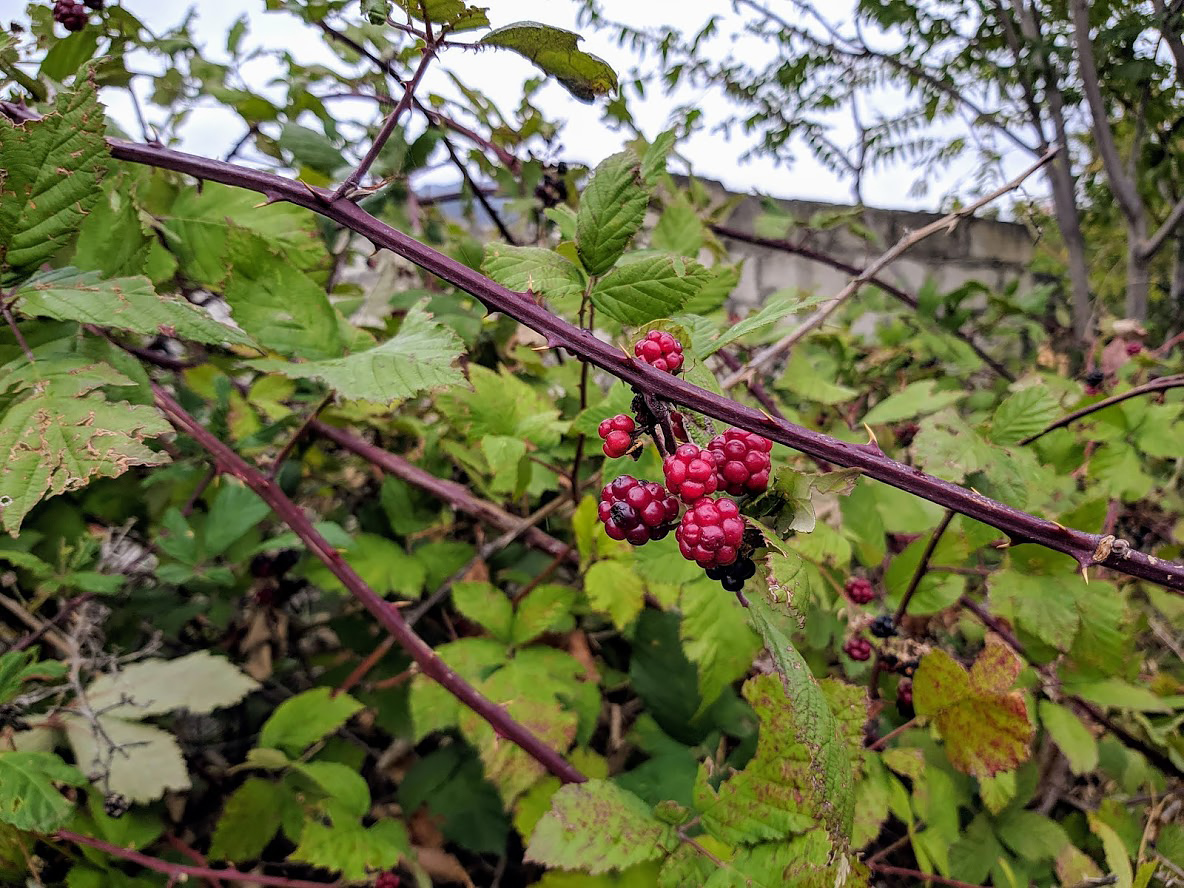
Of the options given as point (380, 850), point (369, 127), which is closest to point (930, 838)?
point (380, 850)

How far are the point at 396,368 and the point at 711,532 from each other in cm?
34

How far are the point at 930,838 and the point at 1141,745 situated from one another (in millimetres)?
532

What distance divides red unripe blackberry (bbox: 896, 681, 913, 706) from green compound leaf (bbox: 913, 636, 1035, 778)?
0.34ft

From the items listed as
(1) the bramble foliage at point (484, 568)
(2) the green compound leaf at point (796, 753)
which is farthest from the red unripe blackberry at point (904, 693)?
(2) the green compound leaf at point (796, 753)

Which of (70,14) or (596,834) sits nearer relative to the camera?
(596,834)

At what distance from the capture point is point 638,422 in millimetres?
529

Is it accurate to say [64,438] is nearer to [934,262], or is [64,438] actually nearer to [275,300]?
[275,300]

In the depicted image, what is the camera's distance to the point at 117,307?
585 mm

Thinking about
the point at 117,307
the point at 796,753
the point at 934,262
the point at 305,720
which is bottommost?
the point at 305,720

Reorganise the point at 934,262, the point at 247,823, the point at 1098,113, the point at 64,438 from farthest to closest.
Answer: the point at 934,262, the point at 1098,113, the point at 247,823, the point at 64,438

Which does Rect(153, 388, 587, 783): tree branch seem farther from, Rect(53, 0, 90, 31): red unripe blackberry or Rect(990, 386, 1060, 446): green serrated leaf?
Rect(990, 386, 1060, 446): green serrated leaf

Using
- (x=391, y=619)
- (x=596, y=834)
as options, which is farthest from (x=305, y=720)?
(x=596, y=834)

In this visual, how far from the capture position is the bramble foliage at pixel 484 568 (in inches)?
22.6

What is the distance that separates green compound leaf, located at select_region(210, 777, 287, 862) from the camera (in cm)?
89
